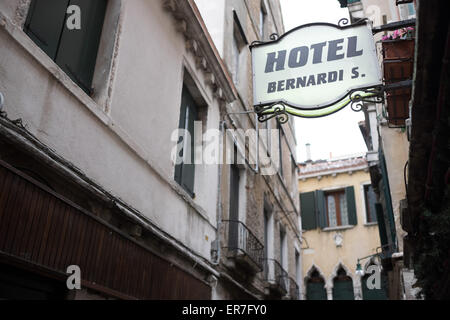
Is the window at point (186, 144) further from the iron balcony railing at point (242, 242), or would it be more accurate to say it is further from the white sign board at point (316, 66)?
the white sign board at point (316, 66)

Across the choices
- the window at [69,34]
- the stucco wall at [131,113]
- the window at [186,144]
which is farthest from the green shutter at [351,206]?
the window at [69,34]

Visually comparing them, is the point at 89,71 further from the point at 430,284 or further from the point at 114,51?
the point at 430,284

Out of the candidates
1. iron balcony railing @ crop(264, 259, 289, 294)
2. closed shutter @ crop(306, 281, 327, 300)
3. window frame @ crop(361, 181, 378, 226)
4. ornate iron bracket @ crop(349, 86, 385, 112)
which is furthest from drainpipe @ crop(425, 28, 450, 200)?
closed shutter @ crop(306, 281, 327, 300)

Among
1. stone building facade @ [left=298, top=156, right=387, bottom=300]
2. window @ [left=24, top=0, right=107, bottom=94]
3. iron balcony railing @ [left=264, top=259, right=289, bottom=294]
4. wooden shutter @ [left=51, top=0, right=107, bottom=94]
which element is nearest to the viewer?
window @ [left=24, top=0, right=107, bottom=94]

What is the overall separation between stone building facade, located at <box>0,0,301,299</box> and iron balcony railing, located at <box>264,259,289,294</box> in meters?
1.55

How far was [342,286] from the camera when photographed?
1994cm

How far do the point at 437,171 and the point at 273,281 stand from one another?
24.9 ft

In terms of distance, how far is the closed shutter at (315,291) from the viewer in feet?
→ 65.9

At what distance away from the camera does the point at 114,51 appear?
5691 mm

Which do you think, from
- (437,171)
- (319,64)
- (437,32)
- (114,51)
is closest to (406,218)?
(437,171)

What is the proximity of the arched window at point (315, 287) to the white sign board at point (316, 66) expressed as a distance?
1629cm

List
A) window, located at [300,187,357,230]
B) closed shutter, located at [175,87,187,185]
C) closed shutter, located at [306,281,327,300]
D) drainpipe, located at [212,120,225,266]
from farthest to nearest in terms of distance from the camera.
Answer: window, located at [300,187,357,230], closed shutter, located at [306,281,327,300], drainpipe, located at [212,120,225,266], closed shutter, located at [175,87,187,185]

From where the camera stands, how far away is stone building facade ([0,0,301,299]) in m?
3.95

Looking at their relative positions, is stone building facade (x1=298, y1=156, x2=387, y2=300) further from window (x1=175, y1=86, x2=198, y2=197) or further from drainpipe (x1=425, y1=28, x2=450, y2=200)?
drainpipe (x1=425, y1=28, x2=450, y2=200)
